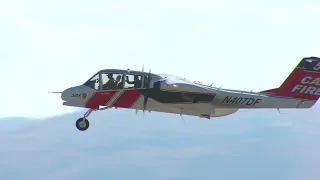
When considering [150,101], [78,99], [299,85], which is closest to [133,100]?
[150,101]

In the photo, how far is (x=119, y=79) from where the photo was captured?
40.6 meters

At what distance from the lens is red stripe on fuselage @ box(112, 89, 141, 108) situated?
1596 inches

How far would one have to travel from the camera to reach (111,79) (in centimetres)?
4084

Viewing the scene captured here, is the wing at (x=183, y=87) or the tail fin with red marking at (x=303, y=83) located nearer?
the wing at (x=183, y=87)

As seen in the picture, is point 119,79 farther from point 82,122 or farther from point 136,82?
point 82,122

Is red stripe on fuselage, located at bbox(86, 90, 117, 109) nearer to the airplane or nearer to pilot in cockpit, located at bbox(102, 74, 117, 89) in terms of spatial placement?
the airplane

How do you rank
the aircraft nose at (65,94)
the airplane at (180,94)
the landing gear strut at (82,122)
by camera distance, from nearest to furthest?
the airplane at (180,94), the aircraft nose at (65,94), the landing gear strut at (82,122)

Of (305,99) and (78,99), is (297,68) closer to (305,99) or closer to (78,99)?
(305,99)

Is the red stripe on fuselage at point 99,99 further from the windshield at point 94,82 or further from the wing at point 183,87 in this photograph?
the wing at point 183,87

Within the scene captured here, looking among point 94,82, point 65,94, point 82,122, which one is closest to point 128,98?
point 94,82

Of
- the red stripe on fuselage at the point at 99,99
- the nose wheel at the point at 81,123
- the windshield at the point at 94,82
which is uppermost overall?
the windshield at the point at 94,82

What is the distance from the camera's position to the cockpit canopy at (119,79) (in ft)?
132

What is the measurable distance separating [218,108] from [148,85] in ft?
16.0

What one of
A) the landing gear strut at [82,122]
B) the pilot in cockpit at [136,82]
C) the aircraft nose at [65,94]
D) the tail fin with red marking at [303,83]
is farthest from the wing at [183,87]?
the aircraft nose at [65,94]
